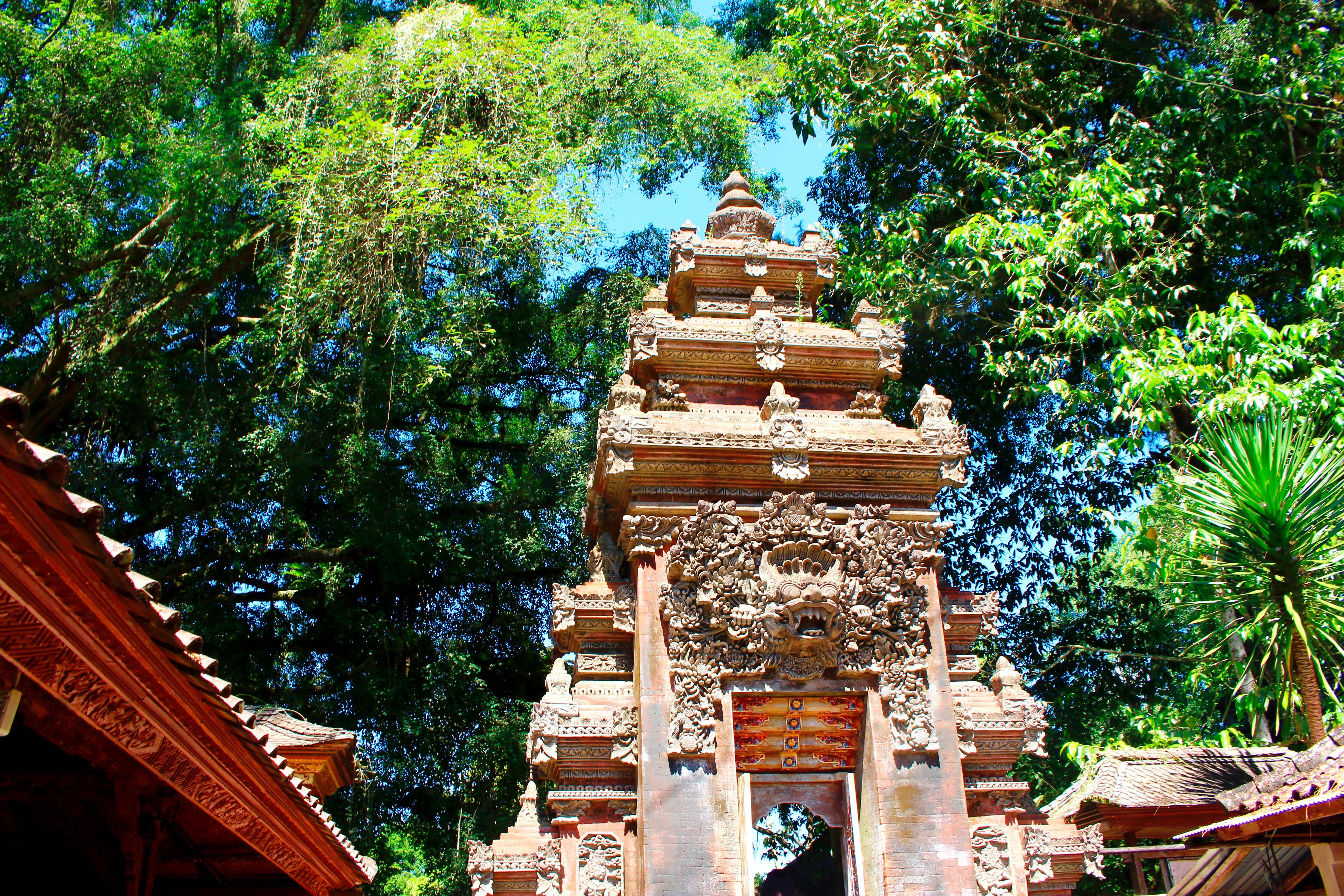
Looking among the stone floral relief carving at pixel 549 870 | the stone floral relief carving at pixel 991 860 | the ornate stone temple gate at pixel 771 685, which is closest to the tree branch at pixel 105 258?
the ornate stone temple gate at pixel 771 685

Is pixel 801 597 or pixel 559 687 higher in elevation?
pixel 801 597

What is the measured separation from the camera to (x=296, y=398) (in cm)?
1437

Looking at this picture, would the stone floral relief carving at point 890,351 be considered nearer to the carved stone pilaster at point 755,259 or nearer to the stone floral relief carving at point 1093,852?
the carved stone pilaster at point 755,259

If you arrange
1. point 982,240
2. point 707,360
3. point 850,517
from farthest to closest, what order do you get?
1. point 982,240
2. point 707,360
3. point 850,517

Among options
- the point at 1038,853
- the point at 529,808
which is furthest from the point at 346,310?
the point at 1038,853

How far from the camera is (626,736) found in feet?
26.6

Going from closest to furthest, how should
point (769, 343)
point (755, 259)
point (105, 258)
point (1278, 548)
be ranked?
point (1278, 548) → point (769, 343) → point (755, 259) → point (105, 258)

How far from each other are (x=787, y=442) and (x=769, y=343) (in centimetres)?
134

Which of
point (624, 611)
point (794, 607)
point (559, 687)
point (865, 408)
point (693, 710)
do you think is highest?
point (865, 408)

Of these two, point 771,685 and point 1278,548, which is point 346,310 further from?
point 1278,548

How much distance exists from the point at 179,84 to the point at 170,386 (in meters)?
4.25

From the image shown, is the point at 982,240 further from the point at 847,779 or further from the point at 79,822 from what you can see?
the point at 79,822

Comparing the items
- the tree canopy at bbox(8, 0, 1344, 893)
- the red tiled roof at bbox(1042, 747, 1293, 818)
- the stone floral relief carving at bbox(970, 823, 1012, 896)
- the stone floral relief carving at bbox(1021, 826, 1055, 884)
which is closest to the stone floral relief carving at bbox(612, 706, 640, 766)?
the stone floral relief carving at bbox(970, 823, 1012, 896)

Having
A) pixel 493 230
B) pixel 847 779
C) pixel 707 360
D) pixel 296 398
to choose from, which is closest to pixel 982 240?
pixel 707 360
